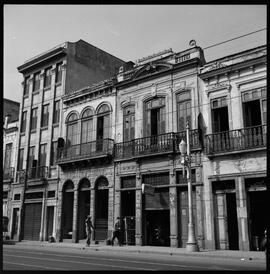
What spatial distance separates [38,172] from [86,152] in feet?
19.9

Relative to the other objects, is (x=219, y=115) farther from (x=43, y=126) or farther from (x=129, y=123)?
(x=43, y=126)

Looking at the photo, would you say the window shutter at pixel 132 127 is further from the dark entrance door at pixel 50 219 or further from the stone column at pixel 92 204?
the dark entrance door at pixel 50 219

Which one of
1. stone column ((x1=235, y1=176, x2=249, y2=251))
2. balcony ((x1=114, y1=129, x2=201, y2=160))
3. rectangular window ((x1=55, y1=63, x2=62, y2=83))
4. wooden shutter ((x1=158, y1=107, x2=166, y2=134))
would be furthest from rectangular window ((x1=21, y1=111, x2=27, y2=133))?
stone column ((x1=235, y1=176, x2=249, y2=251))

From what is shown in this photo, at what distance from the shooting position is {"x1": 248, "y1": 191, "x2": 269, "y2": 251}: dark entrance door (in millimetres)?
18062

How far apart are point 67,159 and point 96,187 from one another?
3.43 m

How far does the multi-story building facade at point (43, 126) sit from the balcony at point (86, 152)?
1.59 metres

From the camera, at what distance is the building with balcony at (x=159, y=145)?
20.8 metres

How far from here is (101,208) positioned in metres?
25.4

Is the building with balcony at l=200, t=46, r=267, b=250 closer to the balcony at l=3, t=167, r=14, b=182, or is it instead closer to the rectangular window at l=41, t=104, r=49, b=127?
the rectangular window at l=41, t=104, r=49, b=127

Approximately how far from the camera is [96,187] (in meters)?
25.3

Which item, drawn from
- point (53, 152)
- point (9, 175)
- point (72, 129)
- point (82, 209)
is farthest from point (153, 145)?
point (9, 175)

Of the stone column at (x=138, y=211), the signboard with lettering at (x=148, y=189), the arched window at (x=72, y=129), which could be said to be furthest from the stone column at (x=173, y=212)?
the arched window at (x=72, y=129)

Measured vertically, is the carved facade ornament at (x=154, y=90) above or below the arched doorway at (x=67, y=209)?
above

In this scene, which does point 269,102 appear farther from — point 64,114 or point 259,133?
point 64,114
